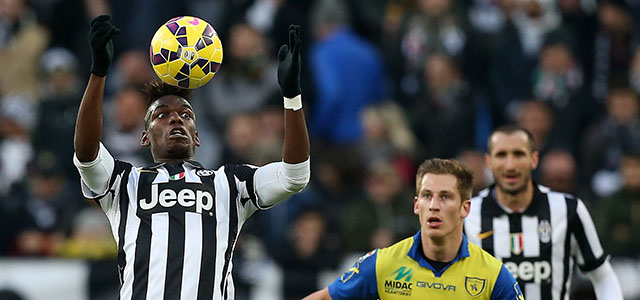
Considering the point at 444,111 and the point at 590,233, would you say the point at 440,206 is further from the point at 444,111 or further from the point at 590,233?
the point at 444,111

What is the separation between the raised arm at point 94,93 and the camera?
17.0 ft

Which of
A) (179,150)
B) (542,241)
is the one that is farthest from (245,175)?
(542,241)

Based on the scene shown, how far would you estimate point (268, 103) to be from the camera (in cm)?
1166

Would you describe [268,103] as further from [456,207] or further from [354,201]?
[456,207]

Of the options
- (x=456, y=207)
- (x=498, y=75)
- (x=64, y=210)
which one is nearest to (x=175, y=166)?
(x=456, y=207)

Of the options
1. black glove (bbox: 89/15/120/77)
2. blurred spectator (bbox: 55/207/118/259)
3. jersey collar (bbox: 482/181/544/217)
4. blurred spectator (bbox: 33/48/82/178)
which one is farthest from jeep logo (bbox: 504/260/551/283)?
blurred spectator (bbox: 33/48/82/178)

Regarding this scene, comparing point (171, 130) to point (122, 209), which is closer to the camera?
point (122, 209)

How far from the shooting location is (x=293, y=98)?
5.48 meters

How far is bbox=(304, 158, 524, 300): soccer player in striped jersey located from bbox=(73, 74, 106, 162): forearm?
5.21 ft

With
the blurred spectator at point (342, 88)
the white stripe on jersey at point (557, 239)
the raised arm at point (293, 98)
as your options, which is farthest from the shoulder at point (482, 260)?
the blurred spectator at point (342, 88)

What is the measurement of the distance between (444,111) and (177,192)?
20.9 ft

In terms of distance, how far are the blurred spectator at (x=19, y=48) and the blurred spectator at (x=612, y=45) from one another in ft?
20.8

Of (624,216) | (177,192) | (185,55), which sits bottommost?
(177,192)

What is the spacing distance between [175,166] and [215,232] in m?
0.44
